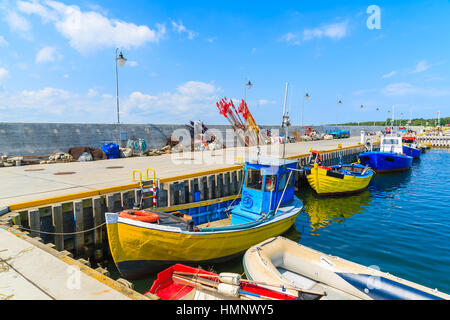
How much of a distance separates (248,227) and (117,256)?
3972mm

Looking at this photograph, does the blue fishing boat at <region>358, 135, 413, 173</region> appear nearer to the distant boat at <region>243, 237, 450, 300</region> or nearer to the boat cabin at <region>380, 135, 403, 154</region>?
the boat cabin at <region>380, 135, 403, 154</region>

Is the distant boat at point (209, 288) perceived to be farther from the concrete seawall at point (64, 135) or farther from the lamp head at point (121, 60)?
the concrete seawall at point (64, 135)

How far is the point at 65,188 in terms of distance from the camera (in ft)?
30.9

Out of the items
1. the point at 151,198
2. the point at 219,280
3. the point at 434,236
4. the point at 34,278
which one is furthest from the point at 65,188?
the point at 434,236

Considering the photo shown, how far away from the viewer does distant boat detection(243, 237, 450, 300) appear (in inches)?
206

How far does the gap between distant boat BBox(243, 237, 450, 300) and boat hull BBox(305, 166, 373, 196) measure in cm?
979

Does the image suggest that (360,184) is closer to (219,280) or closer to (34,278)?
(219,280)

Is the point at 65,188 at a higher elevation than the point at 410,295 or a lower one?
higher

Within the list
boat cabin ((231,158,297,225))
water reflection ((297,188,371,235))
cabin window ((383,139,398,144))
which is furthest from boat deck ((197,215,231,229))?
cabin window ((383,139,398,144))

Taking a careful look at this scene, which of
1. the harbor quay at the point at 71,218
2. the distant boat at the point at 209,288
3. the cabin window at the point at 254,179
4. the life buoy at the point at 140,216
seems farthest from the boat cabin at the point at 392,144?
the life buoy at the point at 140,216

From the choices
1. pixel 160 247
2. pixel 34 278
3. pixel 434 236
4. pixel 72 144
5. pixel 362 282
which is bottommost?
pixel 434 236

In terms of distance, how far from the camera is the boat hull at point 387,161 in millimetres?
24812

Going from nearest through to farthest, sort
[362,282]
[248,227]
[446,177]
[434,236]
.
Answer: [362,282], [248,227], [434,236], [446,177]

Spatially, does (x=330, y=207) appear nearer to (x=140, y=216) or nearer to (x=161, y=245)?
(x=161, y=245)
